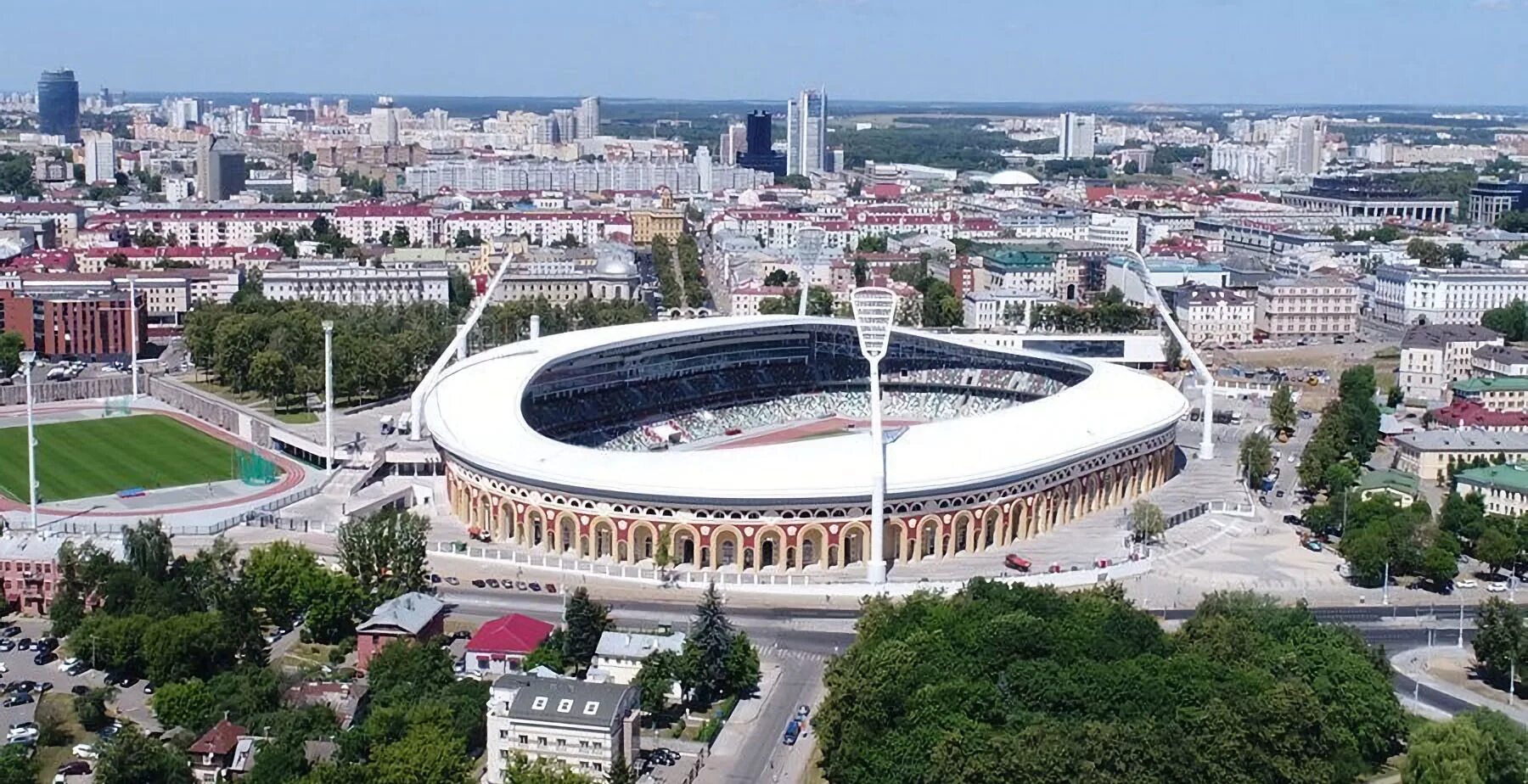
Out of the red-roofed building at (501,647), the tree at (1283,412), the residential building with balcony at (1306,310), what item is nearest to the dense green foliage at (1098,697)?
the red-roofed building at (501,647)

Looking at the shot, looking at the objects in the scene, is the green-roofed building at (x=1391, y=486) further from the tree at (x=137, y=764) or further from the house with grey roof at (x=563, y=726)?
the tree at (x=137, y=764)

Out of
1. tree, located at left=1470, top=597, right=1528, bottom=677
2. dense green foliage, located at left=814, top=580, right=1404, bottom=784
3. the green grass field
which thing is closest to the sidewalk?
tree, located at left=1470, top=597, right=1528, bottom=677

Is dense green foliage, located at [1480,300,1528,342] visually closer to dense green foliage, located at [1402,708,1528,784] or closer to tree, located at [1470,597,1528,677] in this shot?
tree, located at [1470,597,1528,677]

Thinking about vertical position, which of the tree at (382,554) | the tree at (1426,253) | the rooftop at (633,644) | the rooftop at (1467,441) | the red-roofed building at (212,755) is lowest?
the red-roofed building at (212,755)

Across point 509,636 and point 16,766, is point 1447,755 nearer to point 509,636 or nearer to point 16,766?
point 509,636

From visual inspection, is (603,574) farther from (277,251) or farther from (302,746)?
(277,251)

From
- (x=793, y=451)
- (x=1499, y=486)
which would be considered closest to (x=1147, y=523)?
(x=793, y=451)
